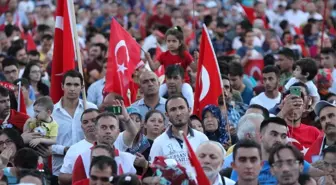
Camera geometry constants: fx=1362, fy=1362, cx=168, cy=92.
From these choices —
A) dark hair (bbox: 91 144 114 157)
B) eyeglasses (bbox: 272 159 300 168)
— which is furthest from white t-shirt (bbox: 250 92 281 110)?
eyeglasses (bbox: 272 159 300 168)

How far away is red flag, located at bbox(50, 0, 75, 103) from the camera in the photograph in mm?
16641

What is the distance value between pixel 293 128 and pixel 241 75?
3826 mm

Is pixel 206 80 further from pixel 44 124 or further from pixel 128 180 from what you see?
pixel 128 180

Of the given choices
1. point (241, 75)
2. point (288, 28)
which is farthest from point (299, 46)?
point (241, 75)

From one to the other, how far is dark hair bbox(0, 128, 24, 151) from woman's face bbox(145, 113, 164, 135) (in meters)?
1.43

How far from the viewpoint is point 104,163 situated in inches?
493

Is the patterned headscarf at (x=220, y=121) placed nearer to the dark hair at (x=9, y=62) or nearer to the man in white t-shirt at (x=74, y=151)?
the man in white t-shirt at (x=74, y=151)

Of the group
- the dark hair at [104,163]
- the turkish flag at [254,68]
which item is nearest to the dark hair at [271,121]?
the dark hair at [104,163]

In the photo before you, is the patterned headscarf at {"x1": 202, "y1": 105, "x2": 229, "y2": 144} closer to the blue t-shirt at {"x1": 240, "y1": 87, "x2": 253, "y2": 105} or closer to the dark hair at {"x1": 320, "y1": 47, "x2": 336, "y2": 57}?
the blue t-shirt at {"x1": 240, "y1": 87, "x2": 253, "y2": 105}

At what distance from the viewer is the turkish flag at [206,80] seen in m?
16.7

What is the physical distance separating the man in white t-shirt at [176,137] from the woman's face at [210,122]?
3.62 ft

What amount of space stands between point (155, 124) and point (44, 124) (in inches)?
49.8

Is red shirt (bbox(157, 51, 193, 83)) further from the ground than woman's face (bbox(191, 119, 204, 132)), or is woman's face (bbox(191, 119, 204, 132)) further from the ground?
red shirt (bbox(157, 51, 193, 83))

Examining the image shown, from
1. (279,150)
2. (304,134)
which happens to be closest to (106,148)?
(279,150)
